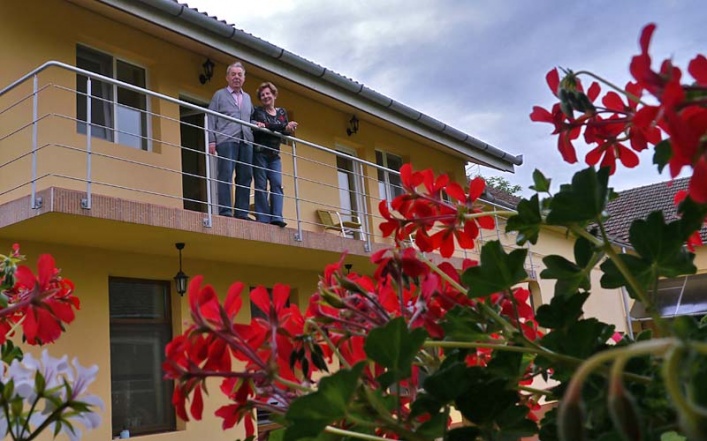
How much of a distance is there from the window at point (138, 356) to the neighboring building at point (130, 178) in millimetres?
12

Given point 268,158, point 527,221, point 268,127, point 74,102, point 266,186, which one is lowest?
point 527,221

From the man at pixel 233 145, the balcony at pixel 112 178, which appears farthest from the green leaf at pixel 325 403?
the man at pixel 233 145

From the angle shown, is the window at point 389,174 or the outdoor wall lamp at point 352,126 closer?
the outdoor wall lamp at point 352,126

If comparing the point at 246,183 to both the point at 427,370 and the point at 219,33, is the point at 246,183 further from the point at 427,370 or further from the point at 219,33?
the point at 427,370

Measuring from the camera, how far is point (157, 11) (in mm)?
5895

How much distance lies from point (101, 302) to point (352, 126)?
4.06 meters

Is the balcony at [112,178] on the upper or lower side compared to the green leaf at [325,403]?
upper

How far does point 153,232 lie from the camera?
17.9 ft

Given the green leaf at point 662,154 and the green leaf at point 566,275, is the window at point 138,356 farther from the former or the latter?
the green leaf at point 662,154

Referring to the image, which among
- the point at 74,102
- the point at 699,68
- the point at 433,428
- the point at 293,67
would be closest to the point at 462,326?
→ the point at 433,428

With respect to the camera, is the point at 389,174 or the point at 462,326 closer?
the point at 462,326

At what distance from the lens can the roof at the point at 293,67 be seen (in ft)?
19.4

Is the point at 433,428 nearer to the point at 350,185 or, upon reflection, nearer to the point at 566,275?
the point at 566,275

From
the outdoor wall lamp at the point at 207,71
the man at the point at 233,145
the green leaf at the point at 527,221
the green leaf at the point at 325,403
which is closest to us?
the green leaf at the point at 325,403
